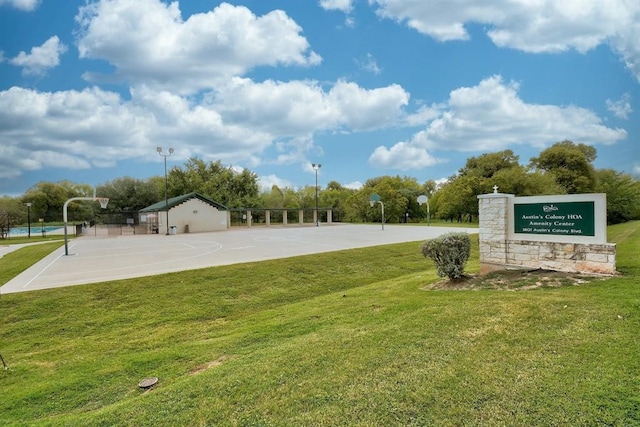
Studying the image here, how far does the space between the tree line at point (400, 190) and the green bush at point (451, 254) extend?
3403cm

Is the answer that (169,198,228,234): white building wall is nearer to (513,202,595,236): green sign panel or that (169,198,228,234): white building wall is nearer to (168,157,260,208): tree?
(168,157,260,208): tree

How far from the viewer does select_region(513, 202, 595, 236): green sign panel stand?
Result: 23.5ft

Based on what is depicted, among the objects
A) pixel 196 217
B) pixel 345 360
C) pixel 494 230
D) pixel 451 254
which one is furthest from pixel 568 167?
pixel 345 360

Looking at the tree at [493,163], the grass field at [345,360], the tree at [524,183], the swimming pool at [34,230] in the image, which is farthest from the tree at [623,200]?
the swimming pool at [34,230]

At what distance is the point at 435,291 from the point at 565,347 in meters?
3.49

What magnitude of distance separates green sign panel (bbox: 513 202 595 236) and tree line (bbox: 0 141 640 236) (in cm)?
3305

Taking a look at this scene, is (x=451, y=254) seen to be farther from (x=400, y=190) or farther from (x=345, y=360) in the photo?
(x=400, y=190)

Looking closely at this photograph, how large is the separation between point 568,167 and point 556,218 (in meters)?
43.6

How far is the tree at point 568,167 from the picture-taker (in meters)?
41.6

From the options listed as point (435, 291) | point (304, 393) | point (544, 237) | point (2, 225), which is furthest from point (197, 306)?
point (2, 225)

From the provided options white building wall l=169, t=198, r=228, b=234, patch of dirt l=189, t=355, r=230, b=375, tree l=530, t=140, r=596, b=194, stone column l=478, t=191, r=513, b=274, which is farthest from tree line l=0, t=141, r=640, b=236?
patch of dirt l=189, t=355, r=230, b=375

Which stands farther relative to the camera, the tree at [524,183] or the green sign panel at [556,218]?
the tree at [524,183]

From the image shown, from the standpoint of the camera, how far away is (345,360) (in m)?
3.87

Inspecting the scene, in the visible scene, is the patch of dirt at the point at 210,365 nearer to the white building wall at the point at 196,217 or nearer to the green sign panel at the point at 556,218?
the green sign panel at the point at 556,218
